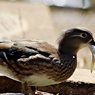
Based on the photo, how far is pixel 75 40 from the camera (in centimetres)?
369

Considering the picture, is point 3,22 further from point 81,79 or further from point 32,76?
point 32,76

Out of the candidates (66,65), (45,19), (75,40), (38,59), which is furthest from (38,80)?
(45,19)

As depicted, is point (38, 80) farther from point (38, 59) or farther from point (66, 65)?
point (66, 65)

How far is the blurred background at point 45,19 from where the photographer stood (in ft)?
22.3

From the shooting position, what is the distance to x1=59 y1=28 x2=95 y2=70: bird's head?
3.66 m

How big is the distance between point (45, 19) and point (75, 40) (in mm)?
4172

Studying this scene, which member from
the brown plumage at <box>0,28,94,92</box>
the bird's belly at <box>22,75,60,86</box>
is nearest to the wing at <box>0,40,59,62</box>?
the brown plumage at <box>0,28,94,92</box>

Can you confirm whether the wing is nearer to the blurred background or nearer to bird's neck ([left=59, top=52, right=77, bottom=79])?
bird's neck ([left=59, top=52, right=77, bottom=79])

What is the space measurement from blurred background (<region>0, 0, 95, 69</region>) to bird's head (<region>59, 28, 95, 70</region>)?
1.64 m

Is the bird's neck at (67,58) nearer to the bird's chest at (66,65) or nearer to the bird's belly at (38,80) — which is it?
the bird's chest at (66,65)

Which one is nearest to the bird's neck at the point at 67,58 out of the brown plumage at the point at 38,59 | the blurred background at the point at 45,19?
the brown plumage at the point at 38,59

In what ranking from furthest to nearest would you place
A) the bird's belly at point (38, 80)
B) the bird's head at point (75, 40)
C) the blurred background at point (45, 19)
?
the blurred background at point (45, 19), the bird's head at point (75, 40), the bird's belly at point (38, 80)

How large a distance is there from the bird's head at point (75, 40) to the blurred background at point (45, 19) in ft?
5.37

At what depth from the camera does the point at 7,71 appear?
3.63 metres
